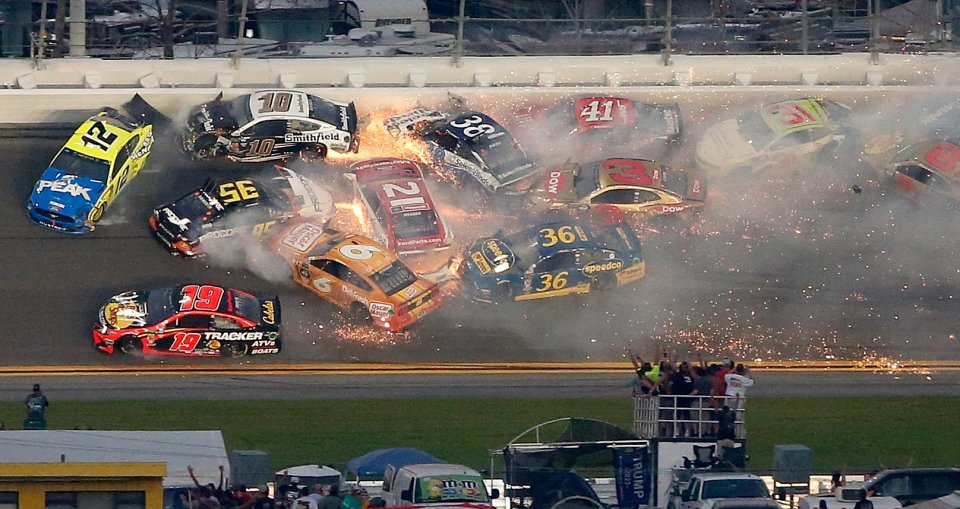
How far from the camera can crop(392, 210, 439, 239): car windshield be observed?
35156 millimetres

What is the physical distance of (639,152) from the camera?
127ft

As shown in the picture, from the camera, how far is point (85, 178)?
117 ft

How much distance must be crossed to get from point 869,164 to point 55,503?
22.0 m

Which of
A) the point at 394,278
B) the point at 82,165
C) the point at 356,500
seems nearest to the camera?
the point at 356,500

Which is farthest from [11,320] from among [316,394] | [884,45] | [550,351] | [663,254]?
[884,45]

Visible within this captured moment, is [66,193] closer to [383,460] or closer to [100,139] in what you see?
[100,139]

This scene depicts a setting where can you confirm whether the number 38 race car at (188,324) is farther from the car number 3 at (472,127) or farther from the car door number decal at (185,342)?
the car number 3 at (472,127)

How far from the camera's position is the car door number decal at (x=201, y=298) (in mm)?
32344

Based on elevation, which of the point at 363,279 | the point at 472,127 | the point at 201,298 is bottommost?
the point at 201,298

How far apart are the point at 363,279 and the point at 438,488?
9.39 m

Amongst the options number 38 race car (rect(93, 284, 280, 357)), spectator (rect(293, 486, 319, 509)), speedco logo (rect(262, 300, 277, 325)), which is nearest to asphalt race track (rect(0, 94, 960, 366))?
number 38 race car (rect(93, 284, 280, 357))

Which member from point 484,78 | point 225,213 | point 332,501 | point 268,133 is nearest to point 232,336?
point 225,213

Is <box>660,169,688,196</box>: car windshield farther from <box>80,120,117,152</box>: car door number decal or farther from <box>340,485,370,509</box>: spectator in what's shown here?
<box>340,485,370,509</box>: spectator

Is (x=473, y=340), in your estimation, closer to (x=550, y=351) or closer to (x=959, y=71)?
(x=550, y=351)
